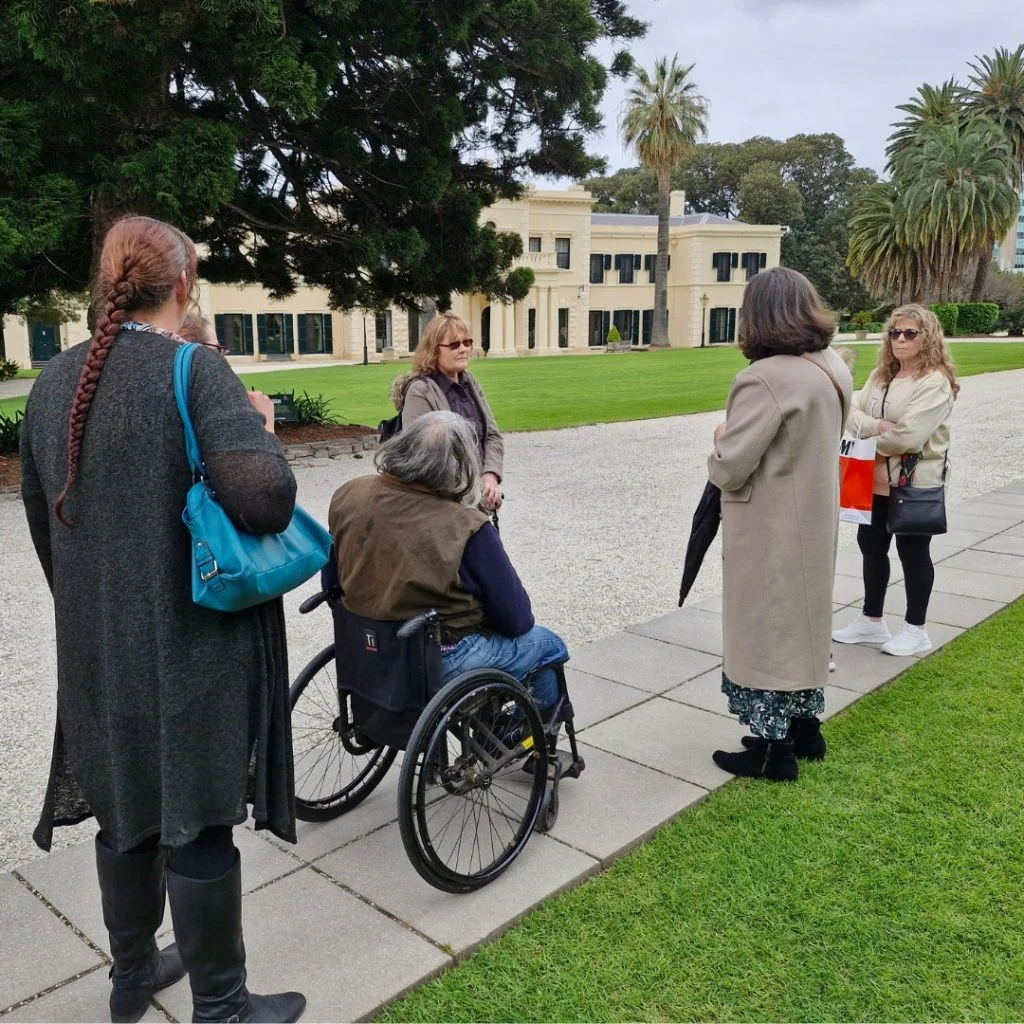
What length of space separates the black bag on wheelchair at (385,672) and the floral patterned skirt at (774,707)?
1414 millimetres

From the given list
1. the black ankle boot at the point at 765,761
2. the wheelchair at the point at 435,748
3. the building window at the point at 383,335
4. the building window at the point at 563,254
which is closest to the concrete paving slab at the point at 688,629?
the black ankle boot at the point at 765,761

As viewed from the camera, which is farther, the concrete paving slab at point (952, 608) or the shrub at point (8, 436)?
the shrub at point (8, 436)

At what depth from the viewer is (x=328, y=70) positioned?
952 cm

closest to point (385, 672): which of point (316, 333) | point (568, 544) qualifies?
point (568, 544)

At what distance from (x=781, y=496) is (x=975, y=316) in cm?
4604

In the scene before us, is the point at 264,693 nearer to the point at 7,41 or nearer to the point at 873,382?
the point at 873,382

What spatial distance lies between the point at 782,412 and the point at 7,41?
8631mm

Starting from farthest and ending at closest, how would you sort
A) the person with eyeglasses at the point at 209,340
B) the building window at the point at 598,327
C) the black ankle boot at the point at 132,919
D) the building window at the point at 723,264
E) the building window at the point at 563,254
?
1. the building window at the point at 723,264
2. the building window at the point at 598,327
3. the building window at the point at 563,254
4. the black ankle boot at the point at 132,919
5. the person with eyeglasses at the point at 209,340

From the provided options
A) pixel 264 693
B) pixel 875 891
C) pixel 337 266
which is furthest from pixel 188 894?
pixel 337 266

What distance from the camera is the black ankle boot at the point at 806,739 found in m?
3.80

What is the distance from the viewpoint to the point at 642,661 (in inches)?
197

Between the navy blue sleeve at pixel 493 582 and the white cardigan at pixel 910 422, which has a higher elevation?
the white cardigan at pixel 910 422

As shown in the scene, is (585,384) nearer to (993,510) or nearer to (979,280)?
(993,510)

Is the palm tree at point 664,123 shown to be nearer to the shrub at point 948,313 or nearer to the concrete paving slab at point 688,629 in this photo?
the shrub at point 948,313
